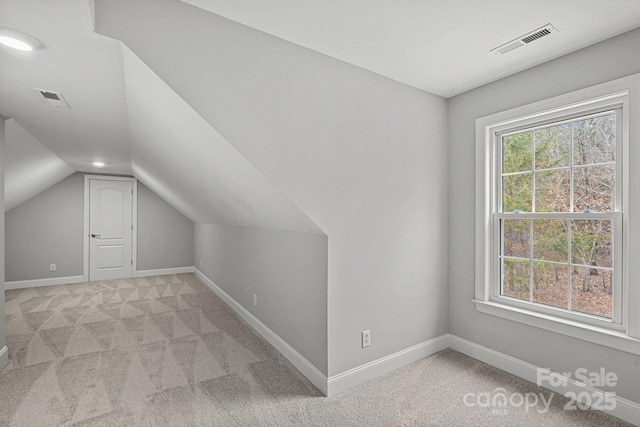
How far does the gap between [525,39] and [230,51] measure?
1.78m

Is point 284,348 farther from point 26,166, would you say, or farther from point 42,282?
point 42,282

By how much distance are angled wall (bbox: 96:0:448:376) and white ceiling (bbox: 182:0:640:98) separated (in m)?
0.13

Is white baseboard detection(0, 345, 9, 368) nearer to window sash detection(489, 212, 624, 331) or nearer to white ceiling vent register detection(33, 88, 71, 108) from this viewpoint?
white ceiling vent register detection(33, 88, 71, 108)

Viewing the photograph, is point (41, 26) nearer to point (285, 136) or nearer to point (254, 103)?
point (254, 103)

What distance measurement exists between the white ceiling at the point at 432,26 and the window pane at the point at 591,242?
3.80 ft

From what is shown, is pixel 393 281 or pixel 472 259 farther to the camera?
pixel 472 259

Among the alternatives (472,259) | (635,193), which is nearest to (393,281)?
(472,259)

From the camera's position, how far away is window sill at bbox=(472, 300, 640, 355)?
186 centimetres

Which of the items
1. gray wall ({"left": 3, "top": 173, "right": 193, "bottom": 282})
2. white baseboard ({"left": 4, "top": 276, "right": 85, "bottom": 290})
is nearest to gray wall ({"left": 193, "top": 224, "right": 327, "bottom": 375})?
A: gray wall ({"left": 3, "top": 173, "right": 193, "bottom": 282})

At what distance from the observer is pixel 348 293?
222 centimetres

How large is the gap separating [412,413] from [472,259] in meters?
1.34

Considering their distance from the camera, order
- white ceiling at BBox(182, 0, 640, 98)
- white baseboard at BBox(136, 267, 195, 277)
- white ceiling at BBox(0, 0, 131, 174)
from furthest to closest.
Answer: white baseboard at BBox(136, 267, 195, 277), white ceiling at BBox(182, 0, 640, 98), white ceiling at BBox(0, 0, 131, 174)

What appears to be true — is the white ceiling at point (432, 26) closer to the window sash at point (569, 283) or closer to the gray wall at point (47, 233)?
the window sash at point (569, 283)

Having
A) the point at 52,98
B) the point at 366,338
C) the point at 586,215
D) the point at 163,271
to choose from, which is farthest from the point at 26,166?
the point at 586,215
